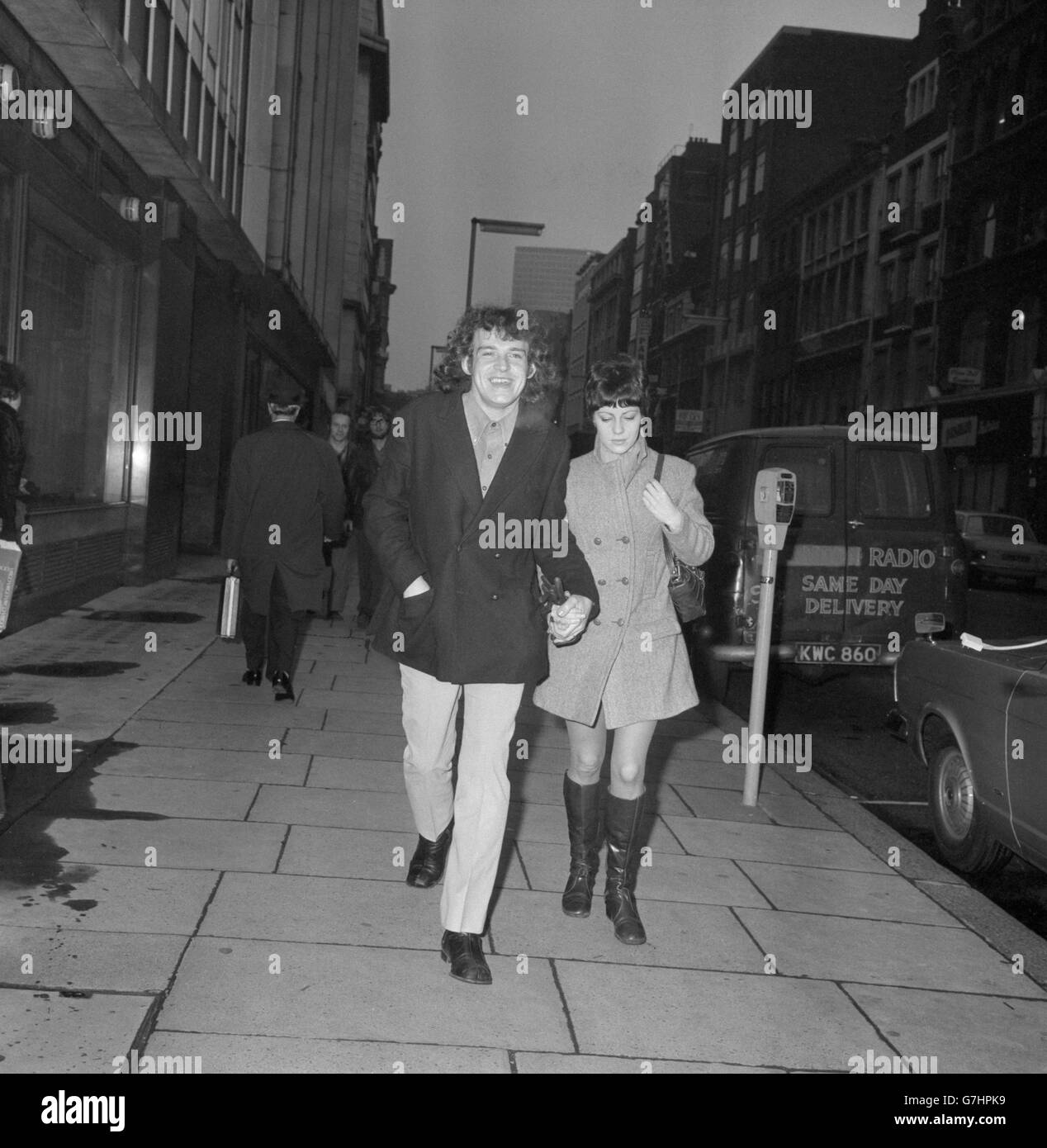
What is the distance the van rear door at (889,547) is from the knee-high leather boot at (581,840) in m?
4.97

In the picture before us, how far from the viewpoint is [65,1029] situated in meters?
3.26

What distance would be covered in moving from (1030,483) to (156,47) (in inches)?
1054

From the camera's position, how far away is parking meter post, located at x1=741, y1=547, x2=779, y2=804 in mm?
6480

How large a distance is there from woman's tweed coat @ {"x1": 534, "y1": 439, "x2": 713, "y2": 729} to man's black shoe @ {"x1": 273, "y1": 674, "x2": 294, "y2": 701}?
3.97 metres

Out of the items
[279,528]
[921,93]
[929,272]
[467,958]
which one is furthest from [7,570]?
[921,93]

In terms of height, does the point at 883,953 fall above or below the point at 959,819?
below

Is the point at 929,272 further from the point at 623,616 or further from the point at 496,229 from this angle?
the point at 623,616

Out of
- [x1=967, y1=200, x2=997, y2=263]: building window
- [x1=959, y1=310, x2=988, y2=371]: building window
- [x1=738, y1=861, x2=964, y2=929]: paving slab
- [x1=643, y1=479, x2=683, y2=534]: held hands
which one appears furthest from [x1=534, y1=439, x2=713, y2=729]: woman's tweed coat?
[x1=967, y1=200, x2=997, y2=263]: building window

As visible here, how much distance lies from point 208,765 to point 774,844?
262 cm

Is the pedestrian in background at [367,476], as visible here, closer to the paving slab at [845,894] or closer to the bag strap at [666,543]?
the paving slab at [845,894]

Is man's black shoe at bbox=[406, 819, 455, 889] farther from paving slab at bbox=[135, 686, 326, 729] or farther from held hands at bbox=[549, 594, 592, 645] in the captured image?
paving slab at bbox=[135, 686, 326, 729]

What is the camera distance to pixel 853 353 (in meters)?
48.7

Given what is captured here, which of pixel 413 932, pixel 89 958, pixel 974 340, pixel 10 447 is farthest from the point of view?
pixel 974 340

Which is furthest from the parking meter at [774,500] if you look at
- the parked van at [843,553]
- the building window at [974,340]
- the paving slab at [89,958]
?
the building window at [974,340]
